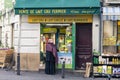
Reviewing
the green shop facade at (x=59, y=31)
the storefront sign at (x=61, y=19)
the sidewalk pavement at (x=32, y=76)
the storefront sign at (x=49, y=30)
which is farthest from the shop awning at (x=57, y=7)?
the sidewalk pavement at (x=32, y=76)

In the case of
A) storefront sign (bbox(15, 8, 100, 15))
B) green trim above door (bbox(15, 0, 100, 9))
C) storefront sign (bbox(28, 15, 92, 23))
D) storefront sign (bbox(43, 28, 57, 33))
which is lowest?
storefront sign (bbox(43, 28, 57, 33))

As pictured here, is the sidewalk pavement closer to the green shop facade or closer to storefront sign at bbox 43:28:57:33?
the green shop facade

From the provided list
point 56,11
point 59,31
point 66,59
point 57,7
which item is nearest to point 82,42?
point 66,59

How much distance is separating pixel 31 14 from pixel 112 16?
438 cm

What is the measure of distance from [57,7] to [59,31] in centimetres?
179

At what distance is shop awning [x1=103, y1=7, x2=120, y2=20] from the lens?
23891 millimetres

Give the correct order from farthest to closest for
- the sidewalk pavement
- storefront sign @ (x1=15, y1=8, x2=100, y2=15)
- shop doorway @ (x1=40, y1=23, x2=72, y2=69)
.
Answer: shop doorway @ (x1=40, y1=23, x2=72, y2=69) < storefront sign @ (x1=15, y1=8, x2=100, y2=15) < the sidewalk pavement

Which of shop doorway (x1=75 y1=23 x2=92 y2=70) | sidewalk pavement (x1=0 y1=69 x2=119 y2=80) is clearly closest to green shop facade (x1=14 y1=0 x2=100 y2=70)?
shop doorway (x1=75 y1=23 x2=92 y2=70)

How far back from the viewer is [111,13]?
942 inches

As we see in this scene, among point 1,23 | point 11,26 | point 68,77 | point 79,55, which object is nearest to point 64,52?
point 79,55

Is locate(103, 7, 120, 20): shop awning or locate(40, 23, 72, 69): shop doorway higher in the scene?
Result: locate(103, 7, 120, 20): shop awning

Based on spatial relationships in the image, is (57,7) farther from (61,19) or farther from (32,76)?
(32,76)

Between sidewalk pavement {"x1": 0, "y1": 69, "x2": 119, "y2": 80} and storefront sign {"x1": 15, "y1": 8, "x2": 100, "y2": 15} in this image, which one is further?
storefront sign {"x1": 15, "y1": 8, "x2": 100, "y2": 15}

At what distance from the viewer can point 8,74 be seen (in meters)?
24.3
